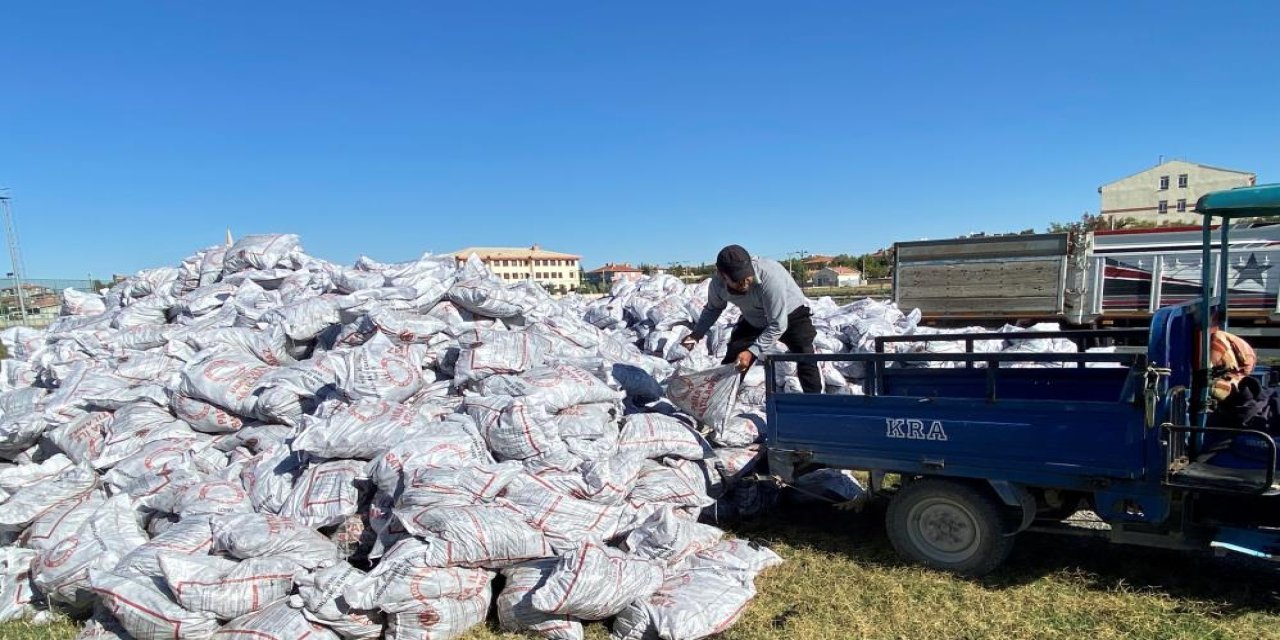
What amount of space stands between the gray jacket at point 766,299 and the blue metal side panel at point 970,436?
458 millimetres

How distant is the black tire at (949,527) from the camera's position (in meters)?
3.56

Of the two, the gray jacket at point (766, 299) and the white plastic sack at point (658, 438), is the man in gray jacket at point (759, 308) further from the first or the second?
the white plastic sack at point (658, 438)

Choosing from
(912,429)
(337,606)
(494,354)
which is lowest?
(337,606)

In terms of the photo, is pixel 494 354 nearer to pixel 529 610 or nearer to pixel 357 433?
pixel 357 433

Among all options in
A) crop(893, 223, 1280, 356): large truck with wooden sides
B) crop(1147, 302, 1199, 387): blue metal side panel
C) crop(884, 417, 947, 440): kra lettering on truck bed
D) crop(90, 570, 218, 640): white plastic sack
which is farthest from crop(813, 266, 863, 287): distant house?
crop(90, 570, 218, 640): white plastic sack

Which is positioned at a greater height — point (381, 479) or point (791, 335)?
point (791, 335)

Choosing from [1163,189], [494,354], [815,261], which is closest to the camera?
[494,354]

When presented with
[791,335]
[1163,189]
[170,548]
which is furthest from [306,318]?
[1163,189]

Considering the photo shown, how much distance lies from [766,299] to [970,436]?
4.79 ft

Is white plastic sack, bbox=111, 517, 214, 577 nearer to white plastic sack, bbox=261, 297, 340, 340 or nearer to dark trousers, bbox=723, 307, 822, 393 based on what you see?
white plastic sack, bbox=261, 297, 340, 340

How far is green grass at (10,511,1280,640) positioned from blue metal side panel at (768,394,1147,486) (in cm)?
55

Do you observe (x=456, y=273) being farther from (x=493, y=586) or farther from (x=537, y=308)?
(x=493, y=586)

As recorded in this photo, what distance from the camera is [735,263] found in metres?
4.38

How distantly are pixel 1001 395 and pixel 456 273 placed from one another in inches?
179
